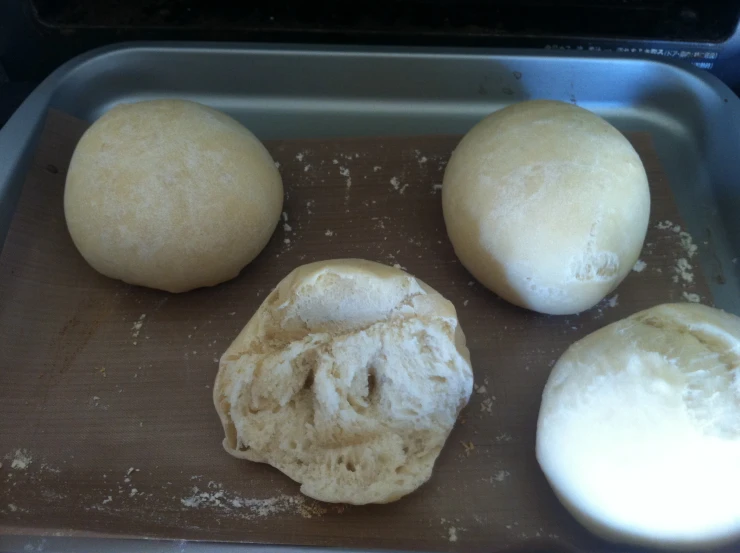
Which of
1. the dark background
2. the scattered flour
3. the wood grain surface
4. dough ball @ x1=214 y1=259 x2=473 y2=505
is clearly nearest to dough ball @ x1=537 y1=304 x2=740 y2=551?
the wood grain surface

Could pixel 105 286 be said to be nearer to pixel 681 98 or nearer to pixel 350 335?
pixel 350 335

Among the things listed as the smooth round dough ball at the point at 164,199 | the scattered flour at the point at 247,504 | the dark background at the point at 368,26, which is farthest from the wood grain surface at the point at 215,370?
the dark background at the point at 368,26

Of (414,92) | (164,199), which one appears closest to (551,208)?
(414,92)

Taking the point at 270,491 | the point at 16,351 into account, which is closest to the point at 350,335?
A: the point at 270,491

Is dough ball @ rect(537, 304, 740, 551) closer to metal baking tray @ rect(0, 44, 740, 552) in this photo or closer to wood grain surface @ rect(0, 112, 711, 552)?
wood grain surface @ rect(0, 112, 711, 552)

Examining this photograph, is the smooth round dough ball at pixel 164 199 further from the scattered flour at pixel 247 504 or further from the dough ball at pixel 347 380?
the scattered flour at pixel 247 504

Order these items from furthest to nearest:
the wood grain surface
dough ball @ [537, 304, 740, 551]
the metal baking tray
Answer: the metal baking tray
the wood grain surface
dough ball @ [537, 304, 740, 551]
